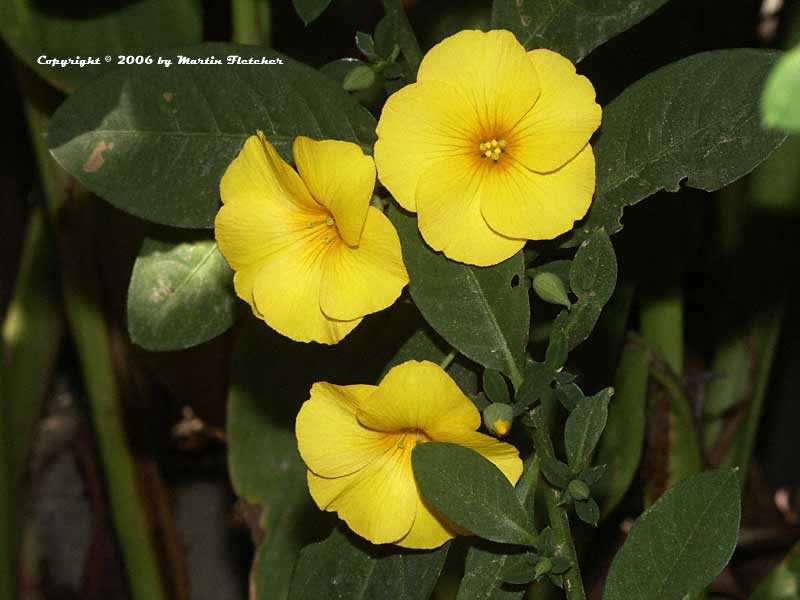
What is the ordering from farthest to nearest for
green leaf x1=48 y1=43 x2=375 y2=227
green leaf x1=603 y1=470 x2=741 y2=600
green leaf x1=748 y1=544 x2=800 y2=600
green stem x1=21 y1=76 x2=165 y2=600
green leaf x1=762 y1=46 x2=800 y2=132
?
green stem x1=21 y1=76 x2=165 y2=600 < green leaf x1=748 y1=544 x2=800 y2=600 < green leaf x1=48 y1=43 x2=375 y2=227 < green leaf x1=603 y1=470 x2=741 y2=600 < green leaf x1=762 y1=46 x2=800 y2=132

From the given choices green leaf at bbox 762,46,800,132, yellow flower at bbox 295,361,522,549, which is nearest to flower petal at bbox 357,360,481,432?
yellow flower at bbox 295,361,522,549

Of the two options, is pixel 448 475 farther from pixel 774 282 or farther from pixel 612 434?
pixel 774 282

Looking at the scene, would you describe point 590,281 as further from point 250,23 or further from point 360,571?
point 250,23

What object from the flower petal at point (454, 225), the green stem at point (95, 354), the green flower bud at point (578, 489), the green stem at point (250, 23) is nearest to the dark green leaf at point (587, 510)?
the green flower bud at point (578, 489)

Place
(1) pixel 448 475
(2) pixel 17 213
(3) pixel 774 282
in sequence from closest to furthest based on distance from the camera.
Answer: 1. (1) pixel 448 475
2. (3) pixel 774 282
3. (2) pixel 17 213

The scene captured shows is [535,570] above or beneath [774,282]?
above

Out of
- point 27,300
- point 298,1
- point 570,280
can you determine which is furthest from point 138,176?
point 27,300

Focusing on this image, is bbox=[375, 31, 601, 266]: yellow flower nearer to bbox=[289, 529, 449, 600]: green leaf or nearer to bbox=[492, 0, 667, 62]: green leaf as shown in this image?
bbox=[492, 0, 667, 62]: green leaf
